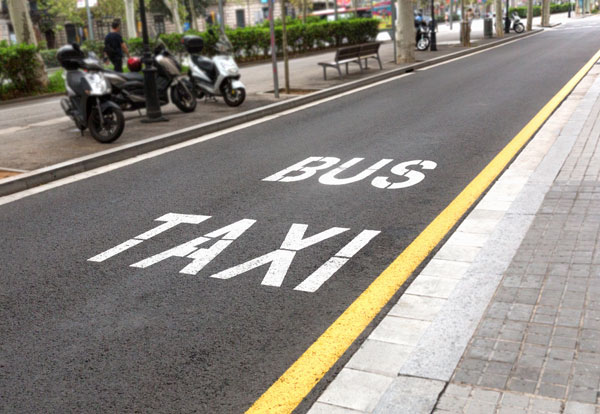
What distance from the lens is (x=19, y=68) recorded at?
Result: 2030cm

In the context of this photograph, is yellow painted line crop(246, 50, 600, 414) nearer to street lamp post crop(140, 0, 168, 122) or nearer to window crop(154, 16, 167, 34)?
street lamp post crop(140, 0, 168, 122)

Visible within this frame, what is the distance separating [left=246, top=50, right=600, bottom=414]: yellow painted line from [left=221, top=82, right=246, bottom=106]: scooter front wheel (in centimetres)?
770

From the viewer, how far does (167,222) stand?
613cm

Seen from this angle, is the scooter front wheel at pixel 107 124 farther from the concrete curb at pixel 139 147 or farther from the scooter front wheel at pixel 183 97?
the scooter front wheel at pixel 183 97

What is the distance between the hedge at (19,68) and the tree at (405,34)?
1182 centimetres

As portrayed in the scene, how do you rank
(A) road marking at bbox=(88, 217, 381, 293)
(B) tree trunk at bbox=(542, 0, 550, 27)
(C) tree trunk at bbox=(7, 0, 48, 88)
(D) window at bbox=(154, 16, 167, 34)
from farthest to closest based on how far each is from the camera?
Answer: 1. (D) window at bbox=(154, 16, 167, 34)
2. (B) tree trunk at bbox=(542, 0, 550, 27)
3. (C) tree trunk at bbox=(7, 0, 48, 88)
4. (A) road marking at bbox=(88, 217, 381, 293)

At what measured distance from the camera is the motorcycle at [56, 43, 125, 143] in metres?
10.1

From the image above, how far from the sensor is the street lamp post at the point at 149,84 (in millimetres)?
11797

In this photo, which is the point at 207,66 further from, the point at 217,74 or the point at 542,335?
the point at 542,335

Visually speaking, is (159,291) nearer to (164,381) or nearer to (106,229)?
(164,381)

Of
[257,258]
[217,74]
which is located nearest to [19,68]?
[217,74]

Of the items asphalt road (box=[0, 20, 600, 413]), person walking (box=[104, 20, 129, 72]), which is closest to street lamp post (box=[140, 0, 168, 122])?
asphalt road (box=[0, 20, 600, 413])

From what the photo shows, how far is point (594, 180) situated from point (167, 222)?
4012 millimetres

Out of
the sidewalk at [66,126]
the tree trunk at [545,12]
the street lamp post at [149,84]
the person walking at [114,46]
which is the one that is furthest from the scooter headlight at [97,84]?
the tree trunk at [545,12]
